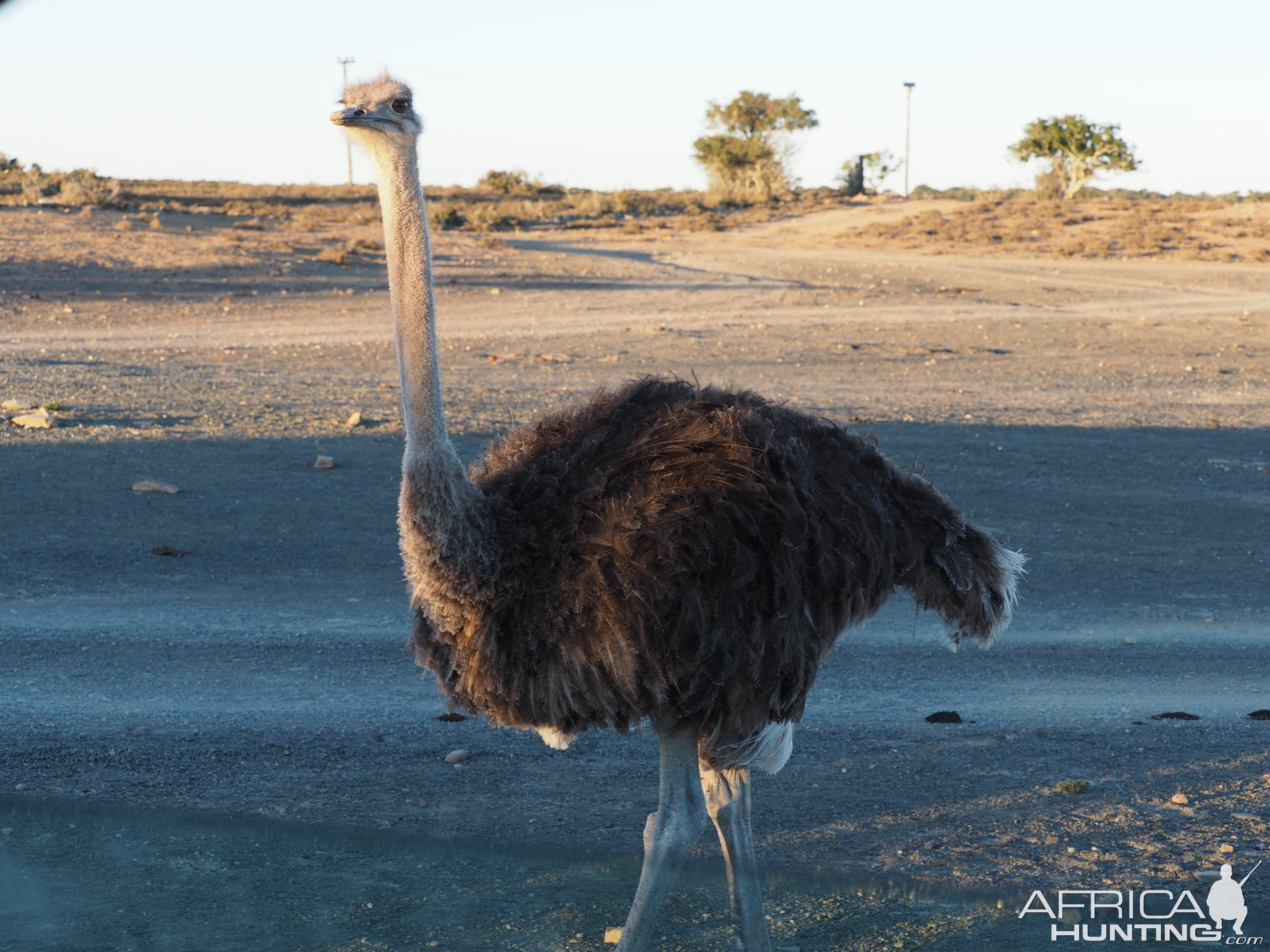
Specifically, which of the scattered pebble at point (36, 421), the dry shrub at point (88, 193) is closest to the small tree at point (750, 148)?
the dry shrub at point (88, 193)

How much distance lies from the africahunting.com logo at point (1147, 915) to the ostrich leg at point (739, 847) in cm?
76

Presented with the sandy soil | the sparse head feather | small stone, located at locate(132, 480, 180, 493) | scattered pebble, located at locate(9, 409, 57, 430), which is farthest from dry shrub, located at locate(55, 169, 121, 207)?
the sparse head feather

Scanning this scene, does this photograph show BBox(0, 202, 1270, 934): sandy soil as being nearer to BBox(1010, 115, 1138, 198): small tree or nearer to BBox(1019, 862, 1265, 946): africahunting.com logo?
BBox(1019, 862, 1265, 946): africahunting.com logo

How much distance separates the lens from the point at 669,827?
11.8 feet

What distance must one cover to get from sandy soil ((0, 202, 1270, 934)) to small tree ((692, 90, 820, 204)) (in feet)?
103

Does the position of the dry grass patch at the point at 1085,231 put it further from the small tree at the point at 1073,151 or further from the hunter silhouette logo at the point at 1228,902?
the hunter silhouette logo at the point at 1228,902

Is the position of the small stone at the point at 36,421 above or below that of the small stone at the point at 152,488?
above

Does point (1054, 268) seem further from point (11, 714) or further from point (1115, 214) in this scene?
point (11, 714)

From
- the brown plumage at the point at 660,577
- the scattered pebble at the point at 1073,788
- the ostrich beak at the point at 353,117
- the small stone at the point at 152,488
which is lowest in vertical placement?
the scattered pebble at the point at 1073,788

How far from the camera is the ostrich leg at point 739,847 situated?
3.71 meters

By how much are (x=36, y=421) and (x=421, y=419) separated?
794 centimetres

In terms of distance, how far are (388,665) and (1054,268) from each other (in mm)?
24068

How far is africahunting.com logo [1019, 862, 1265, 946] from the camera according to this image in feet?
12.5

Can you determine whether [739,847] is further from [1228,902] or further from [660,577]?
[1228,902]
